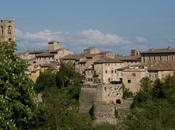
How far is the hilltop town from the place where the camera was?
55594mm

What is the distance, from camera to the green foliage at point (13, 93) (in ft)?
68.8

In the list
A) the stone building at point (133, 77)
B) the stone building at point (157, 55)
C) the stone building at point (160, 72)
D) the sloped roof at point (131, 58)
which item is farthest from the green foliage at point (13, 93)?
the sloped roof at point (131, 58)

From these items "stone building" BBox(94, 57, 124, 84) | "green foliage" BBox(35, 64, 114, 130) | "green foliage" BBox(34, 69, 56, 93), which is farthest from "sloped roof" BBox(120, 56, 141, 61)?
"green foliage" BBox(34, 69, 56, 93)

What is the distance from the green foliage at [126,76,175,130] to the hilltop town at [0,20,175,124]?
84.7 inches

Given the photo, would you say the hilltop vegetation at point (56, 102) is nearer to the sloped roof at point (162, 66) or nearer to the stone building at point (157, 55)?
the sloped roof at point (162, 66)

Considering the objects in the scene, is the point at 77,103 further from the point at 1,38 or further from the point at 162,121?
the point at 162,121

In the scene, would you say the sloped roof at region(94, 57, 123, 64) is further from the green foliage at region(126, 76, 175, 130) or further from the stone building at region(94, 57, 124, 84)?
the green foliage at region(126, 76, 175, 130)

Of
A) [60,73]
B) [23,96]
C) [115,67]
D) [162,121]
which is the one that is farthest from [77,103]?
[23,96]

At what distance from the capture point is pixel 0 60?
22.0 meters

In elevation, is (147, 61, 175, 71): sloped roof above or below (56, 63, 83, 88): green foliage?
above

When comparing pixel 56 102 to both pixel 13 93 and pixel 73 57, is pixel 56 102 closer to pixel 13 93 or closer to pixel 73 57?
pixel 13 93

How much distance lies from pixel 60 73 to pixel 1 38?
8726 millimetres

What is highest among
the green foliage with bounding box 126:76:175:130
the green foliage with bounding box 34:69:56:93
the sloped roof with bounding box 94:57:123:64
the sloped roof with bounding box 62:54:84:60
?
the sloped roof with bounding box 62:54:84:60

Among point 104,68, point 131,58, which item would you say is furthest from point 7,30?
point 131,58
